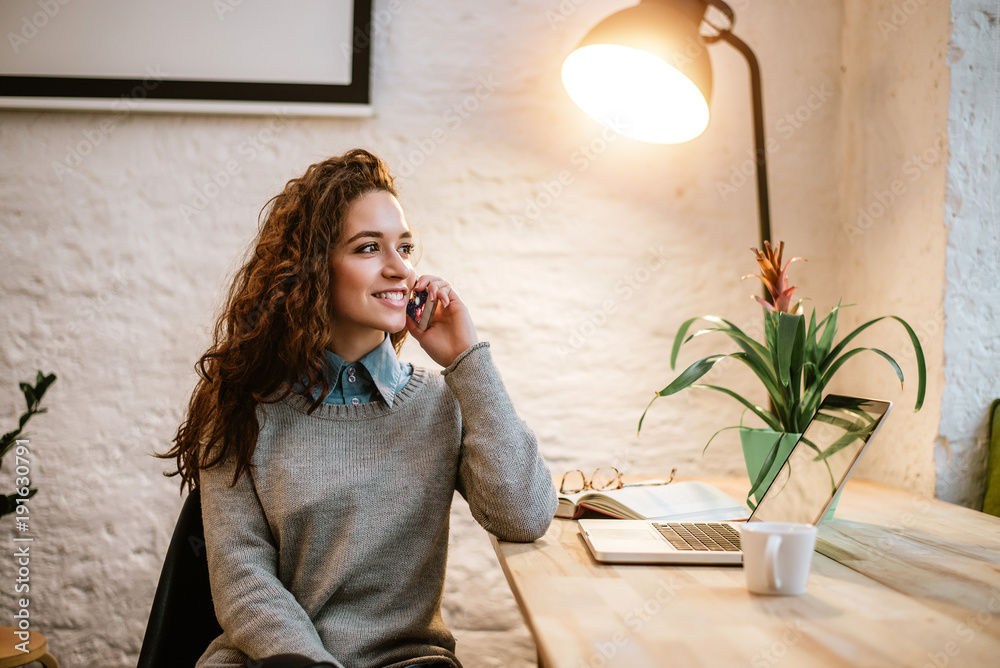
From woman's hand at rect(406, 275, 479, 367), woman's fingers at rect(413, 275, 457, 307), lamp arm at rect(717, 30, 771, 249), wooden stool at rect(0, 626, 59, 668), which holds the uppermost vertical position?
lamp arm at rect(717, 30, 771, 249)

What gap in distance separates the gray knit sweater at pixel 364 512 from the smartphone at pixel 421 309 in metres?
0.16

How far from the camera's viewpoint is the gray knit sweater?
1.13 m

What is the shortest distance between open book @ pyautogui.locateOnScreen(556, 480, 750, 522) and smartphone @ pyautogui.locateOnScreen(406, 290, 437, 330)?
466 mm

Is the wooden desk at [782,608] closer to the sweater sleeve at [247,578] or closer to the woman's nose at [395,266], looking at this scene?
the sweater sleeve at [247,578]

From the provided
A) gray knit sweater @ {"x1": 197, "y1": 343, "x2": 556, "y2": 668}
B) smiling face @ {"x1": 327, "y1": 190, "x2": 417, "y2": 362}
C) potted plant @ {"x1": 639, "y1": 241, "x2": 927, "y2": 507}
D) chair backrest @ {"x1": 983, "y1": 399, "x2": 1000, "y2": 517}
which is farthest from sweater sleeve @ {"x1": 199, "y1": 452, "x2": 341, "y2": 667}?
chair backrest @ {"x1": 983, "y1": 399, "x2": 1000, "y2": 517}

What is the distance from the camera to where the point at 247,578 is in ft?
3.56

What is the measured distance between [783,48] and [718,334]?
94 cm

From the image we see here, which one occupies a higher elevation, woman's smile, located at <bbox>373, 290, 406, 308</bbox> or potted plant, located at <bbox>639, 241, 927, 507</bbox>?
woman's smile, located at <bbox>373, 290, 406, 308</bbox>

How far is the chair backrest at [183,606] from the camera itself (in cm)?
110

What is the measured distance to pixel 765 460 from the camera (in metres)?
1.40

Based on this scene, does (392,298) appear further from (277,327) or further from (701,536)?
(701,536)

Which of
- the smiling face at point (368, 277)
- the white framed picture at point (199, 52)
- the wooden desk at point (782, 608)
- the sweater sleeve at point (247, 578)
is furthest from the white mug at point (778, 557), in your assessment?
the white framed picture at point (199, 52)

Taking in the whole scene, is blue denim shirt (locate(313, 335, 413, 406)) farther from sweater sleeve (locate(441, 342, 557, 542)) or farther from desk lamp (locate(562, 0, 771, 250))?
desk lamp (locate(562, 0, 771, 250))

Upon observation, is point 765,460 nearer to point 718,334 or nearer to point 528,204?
point 718,334
